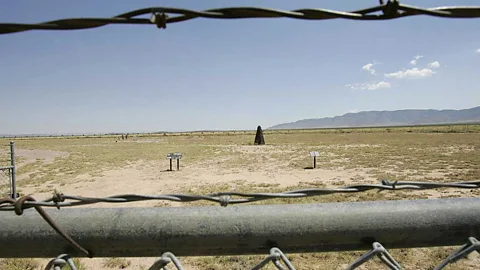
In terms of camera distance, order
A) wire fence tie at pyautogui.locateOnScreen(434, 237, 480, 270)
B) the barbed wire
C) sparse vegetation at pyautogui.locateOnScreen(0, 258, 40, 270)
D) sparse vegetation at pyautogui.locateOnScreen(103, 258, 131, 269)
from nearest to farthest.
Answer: the barbed wire < wire fence tie at pyautogui.locateOnScreen(434, 237, 480, 270) < sparse vegetation at pyautogui.locateOnScreen(0, 258, 40, 270) < sparse vegetation at pyautogui.locateOnScreen(103, 258, 131, 269)

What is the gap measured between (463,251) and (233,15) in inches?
39.0

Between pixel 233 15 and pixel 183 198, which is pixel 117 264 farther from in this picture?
pixel 233 15

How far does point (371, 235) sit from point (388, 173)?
14.5 m

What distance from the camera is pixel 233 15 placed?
0.79 m

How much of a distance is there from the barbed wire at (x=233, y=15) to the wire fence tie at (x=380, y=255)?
0.69 m

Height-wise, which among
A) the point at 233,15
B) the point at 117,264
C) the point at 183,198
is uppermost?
the point at 233,15

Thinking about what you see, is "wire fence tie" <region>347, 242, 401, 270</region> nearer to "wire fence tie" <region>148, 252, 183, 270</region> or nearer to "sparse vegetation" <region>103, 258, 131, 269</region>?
"wire fence tie" <region>148, 252, 183, 270</region>

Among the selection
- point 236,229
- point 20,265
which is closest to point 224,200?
point 236,229

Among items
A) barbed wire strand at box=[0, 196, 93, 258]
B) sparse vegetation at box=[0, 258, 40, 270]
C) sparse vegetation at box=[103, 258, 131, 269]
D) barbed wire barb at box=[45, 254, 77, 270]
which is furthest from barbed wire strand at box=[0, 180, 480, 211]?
sparse vegetation at box=[0, 258, 40, 270]

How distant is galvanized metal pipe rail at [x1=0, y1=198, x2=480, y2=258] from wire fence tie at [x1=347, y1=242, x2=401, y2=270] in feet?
0.08

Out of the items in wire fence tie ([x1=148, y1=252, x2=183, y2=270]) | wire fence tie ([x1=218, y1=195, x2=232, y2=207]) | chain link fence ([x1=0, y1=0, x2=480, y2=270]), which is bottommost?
wire fence tie ([x1=148, y1=252, x2=183, y2=270])

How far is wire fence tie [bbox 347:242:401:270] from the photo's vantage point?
83 cm

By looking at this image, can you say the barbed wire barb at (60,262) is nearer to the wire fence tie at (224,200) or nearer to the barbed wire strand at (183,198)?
the barbed wire strand at (183,198)

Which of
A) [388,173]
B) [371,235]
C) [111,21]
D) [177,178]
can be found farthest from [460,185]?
[388,173]
